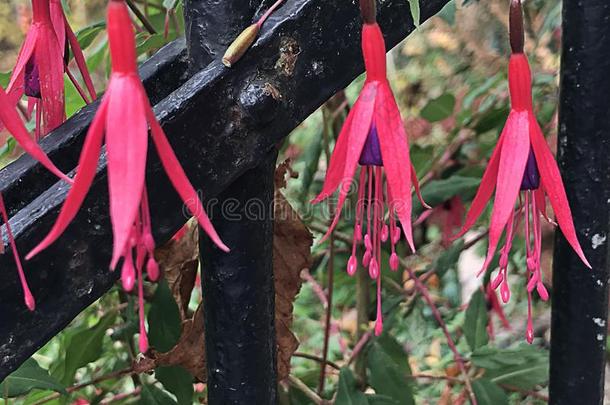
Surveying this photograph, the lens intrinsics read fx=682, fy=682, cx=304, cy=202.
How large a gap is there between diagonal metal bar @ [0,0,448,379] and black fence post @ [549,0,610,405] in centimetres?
16

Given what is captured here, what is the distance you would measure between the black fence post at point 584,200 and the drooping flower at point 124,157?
0.33 m

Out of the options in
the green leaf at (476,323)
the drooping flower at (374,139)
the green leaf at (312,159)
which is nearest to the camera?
the drooping flower at (374,139)

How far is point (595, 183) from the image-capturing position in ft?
1.56

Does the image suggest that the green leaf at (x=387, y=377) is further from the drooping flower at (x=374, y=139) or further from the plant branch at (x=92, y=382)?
the drooping flower at (x=374, y=139)

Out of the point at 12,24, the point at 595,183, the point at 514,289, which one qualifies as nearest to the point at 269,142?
the point at 595,183

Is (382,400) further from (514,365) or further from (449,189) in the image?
(449,189)

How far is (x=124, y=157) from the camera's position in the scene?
0.22 meters

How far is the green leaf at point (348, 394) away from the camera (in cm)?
64

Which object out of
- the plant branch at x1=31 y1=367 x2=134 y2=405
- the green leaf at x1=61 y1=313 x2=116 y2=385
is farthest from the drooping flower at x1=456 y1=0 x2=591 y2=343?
the green leaf at x1=61 y1=313 x2=116 y2=385

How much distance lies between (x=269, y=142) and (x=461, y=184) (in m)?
0.55

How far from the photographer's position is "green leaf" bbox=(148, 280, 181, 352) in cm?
57

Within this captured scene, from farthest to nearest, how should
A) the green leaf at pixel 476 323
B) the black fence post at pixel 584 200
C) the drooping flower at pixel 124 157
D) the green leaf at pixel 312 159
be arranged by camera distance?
the green leaf at pixel 312 159
the green leaf at pixel 476 323
the black fence post at pixel 584 200
the drooping flower at pixel 124 157

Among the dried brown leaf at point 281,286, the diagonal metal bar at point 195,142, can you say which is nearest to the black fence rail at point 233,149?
the diagonal metal bar at point 195,142

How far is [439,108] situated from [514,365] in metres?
0.33
